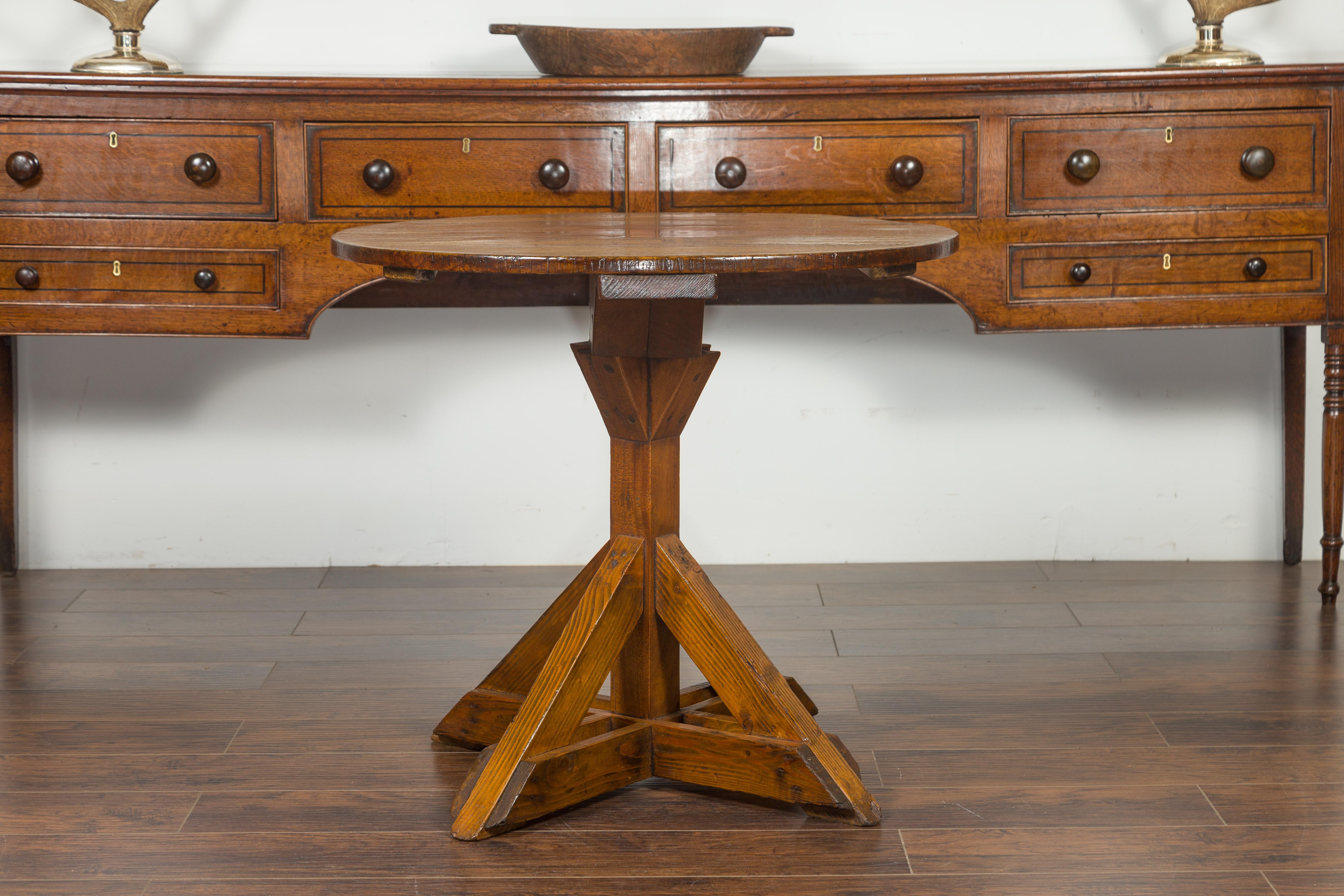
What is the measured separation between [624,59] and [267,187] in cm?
67

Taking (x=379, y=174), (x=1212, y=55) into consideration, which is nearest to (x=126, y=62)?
(x=379, y=174)

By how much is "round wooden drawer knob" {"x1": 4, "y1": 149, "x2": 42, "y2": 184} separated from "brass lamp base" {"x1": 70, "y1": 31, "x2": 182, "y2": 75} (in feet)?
0.58

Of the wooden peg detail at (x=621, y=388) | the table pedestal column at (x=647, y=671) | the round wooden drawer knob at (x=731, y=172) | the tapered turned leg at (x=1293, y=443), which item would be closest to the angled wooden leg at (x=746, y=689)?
the table pedestal column at (x=647, y=671)

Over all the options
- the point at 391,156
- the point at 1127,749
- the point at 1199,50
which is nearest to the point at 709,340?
the point at 391,156

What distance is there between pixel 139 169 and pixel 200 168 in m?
0.12

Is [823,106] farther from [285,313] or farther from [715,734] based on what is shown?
[715,734]

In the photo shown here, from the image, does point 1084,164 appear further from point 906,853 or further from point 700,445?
point 906,853

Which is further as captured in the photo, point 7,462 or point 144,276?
point 7,462

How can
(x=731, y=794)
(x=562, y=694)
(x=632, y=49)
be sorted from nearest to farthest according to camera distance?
(x=562, y=694)
(x=731, y=794)
(x=632, y=49)

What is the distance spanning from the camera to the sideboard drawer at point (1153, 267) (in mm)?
2408

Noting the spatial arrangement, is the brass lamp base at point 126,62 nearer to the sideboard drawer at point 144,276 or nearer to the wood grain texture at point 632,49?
the sideboard drawer at point 144,276

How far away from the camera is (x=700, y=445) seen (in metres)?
3.01

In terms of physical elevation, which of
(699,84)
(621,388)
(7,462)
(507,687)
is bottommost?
(507,687)

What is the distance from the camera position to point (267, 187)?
238 centimetres
